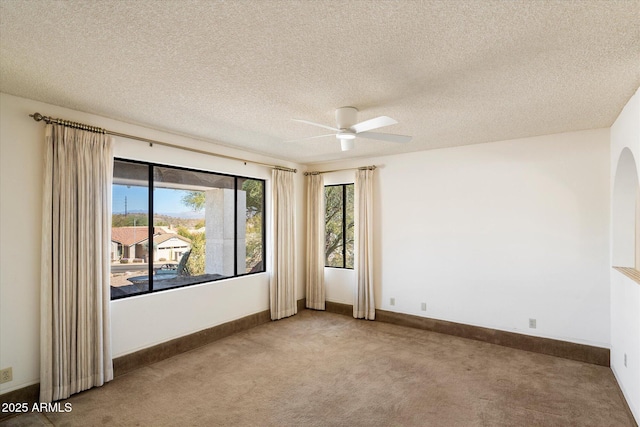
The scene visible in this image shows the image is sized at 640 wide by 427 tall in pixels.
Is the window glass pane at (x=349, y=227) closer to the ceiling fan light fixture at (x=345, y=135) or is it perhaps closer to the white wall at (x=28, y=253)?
the ceiling fan light fixture at (x=345, y=135)

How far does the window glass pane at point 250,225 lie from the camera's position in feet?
16.6

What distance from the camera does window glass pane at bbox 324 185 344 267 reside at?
589cm

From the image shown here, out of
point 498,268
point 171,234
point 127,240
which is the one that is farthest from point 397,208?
point 127,240

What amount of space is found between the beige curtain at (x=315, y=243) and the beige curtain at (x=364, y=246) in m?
0.71

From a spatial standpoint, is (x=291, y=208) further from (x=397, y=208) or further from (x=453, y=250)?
(x=453, y=250)

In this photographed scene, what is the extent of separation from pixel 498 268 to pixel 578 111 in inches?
82.0

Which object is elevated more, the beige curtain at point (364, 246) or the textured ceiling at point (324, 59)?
the textured ceiling at point (324, 59)

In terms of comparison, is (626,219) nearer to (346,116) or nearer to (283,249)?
(346,116)

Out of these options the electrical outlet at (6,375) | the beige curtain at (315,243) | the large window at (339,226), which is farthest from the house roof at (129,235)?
the large window at (339,226)

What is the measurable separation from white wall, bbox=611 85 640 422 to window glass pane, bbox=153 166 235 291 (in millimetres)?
4479

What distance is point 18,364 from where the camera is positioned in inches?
109

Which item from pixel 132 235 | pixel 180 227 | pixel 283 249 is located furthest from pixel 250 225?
pixel 132 235

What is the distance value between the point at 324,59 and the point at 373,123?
2.80 feet

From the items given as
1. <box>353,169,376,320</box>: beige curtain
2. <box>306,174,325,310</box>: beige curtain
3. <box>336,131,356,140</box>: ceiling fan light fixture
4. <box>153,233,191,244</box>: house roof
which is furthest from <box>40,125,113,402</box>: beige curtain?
<box>353,169,376,320</box>: beige curtain
